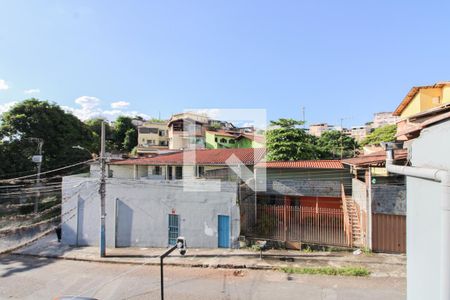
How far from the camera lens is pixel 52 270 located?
42.1 feet

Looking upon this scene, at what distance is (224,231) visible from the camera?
14.2m

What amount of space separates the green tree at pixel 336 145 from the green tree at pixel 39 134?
94.9 ft

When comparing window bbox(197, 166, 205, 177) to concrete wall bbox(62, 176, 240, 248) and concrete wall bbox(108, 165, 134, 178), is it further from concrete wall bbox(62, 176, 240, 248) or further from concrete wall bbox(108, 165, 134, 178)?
concrete wall bbox(108, 165, 134, 178)

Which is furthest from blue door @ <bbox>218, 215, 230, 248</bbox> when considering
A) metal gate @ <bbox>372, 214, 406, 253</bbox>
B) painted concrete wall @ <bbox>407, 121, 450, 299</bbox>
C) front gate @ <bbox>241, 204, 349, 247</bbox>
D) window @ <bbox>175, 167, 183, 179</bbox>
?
painted concrete wall @ <bbox>407, 121, 450, 299</bbox>

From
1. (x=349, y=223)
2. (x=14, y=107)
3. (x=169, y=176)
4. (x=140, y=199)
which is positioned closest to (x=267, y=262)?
(x=349, y=223)

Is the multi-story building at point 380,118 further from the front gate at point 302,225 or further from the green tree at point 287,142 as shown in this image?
the front gate at point 302,225

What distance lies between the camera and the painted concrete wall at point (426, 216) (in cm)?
337

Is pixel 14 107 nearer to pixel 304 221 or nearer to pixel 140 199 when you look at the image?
pixel 140 199

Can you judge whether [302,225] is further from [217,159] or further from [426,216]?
[426,216]

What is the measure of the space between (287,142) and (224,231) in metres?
13.3

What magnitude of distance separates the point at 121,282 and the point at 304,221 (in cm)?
807

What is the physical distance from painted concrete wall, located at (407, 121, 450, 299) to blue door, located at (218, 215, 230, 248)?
10.2 meters

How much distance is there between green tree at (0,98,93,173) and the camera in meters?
25.1

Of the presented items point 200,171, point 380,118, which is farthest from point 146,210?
point 380,118
